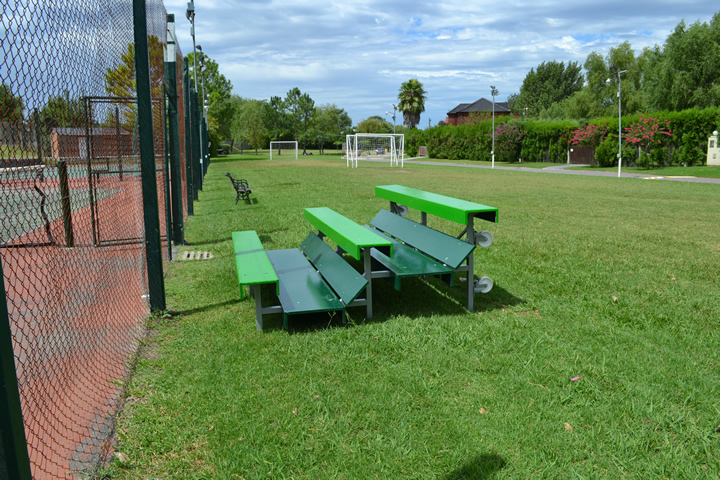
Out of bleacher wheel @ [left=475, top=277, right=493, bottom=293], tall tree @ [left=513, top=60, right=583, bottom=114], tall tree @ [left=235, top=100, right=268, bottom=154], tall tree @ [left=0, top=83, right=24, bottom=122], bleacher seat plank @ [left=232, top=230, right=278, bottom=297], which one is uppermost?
tall tree @ [left=513, top=60, right=583, bottom=114]

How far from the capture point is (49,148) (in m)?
3.09

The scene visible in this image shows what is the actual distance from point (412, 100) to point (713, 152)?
164 ft

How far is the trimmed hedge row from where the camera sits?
31.2 m

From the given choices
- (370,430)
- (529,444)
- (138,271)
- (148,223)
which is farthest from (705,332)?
(138,271)

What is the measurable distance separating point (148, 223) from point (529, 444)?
3512 millimetres

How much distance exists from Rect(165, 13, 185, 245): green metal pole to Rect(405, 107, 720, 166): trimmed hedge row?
3106 cm

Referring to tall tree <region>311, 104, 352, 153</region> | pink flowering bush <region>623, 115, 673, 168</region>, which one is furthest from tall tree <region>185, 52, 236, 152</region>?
pink flowering bush <region>623, 115, 673, 168</region>

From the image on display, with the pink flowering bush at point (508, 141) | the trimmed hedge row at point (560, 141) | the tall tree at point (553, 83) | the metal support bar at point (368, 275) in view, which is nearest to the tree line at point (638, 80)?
the tall tree at point (553, 83)

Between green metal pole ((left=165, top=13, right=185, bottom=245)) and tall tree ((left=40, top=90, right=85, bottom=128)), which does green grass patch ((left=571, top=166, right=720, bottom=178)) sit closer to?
green metal pole ((left=165, top=13, right=185, bottom=245))

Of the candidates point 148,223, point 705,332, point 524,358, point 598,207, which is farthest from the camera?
point 598,207

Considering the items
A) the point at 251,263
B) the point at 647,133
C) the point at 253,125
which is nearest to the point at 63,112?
the point at 251,263

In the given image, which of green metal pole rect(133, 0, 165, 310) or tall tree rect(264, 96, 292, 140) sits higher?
tall tree rect(264, 96, 292, 140)

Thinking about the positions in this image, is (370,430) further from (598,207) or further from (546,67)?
(546,67)

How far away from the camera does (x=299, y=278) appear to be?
527 cm
